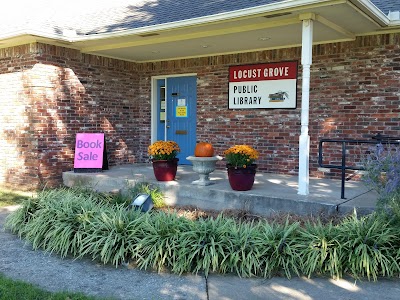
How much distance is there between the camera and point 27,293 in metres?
3.73

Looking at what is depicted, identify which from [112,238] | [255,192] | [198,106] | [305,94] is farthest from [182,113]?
[112,238]

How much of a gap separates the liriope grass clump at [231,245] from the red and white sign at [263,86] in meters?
4.32

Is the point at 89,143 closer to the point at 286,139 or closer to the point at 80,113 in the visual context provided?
the point at 80,113

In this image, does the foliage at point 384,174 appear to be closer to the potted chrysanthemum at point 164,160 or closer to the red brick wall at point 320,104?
the red brick wall at point 320,104

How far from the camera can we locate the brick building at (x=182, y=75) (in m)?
7.07

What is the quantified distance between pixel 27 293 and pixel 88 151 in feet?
18.5

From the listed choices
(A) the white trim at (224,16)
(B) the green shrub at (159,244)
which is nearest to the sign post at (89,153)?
(A) the white trim at (224,16)

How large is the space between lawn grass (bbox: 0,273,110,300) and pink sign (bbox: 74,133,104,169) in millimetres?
5244

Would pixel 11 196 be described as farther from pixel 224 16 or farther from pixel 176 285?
pixel 176 285

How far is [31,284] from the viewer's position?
3.97m

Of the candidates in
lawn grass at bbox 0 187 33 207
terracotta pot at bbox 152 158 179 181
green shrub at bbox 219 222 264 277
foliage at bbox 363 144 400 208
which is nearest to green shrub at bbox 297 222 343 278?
green shrub at bbox 219 222 264 277

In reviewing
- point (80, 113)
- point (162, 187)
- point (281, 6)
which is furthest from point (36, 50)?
point (281, 6)

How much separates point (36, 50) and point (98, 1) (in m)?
4.56

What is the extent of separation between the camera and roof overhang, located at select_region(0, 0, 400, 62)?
606 centimetres
